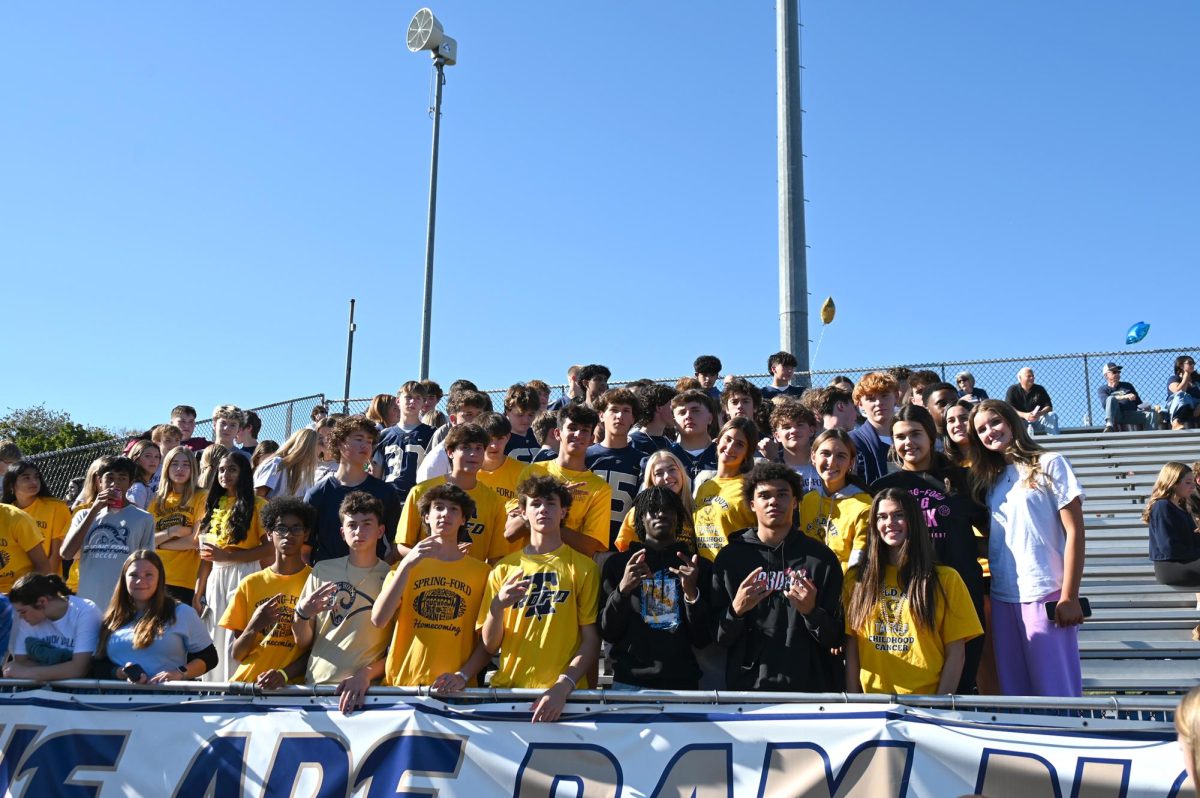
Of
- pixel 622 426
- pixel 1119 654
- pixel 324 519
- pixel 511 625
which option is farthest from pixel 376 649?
pixel 1119 654

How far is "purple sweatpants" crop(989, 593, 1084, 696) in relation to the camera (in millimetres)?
4810

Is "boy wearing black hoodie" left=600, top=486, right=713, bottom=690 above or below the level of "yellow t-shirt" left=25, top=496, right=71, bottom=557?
below

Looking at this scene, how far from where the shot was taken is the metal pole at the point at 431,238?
16406 mm

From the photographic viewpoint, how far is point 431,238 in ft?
55.4

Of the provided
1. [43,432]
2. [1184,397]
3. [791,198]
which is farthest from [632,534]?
[43,432]

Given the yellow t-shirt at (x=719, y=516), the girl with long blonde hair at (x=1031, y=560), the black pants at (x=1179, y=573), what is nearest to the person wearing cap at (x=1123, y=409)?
the black pants at (x=1179, y=573)

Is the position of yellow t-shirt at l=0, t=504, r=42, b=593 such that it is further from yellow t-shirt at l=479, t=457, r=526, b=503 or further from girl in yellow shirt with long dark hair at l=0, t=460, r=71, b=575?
yellow t-shirt at l=479, t=457, r=526, b=503

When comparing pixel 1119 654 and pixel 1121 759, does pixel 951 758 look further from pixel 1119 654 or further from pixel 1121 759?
pixel 1119 654

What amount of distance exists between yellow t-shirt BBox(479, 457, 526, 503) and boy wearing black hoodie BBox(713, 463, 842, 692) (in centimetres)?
207

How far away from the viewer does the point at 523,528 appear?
5664mm

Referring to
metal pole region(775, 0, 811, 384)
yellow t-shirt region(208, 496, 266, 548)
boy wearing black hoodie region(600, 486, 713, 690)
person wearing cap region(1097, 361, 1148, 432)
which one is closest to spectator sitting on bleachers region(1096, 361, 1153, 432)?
person wearing cap region(1097, 361, 1148, 432)

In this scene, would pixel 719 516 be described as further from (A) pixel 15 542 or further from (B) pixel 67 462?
(B) pixel 67 462

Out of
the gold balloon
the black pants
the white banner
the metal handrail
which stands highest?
the gold balloon

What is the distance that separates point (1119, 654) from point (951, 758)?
13.0ft
